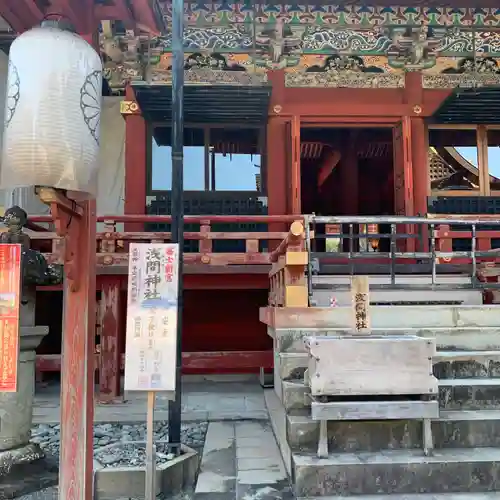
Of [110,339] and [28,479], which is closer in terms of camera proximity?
[28,479]

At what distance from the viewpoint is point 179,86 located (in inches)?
180

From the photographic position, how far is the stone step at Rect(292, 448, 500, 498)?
3455 millimetres

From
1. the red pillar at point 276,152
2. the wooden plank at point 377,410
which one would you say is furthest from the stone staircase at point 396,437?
the red pillar at point 276,152

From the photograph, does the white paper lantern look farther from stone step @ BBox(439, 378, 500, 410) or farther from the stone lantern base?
stone step @ BBox(439, 378, 500, 410)

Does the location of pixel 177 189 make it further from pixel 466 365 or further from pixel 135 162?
pixel 135 162

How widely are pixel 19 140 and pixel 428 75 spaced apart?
7835mm

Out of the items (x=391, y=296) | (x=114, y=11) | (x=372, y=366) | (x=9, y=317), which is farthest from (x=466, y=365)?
(x=114, y=11)

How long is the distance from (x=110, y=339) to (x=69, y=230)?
145 inches

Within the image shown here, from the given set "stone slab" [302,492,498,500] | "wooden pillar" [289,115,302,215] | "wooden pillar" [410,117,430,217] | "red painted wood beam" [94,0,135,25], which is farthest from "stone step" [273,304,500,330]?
"wooden pillar" [410,117,430,217]

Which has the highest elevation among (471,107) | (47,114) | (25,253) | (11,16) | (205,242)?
(471,107)

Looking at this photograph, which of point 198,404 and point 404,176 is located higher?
point 404,176

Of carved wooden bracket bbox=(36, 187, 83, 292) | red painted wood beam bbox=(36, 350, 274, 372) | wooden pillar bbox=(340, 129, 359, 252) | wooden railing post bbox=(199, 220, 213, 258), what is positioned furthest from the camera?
wooden pillar bbox=(340, 129, 359, 252)

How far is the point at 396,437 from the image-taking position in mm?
3748

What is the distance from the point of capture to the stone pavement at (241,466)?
3.60m
